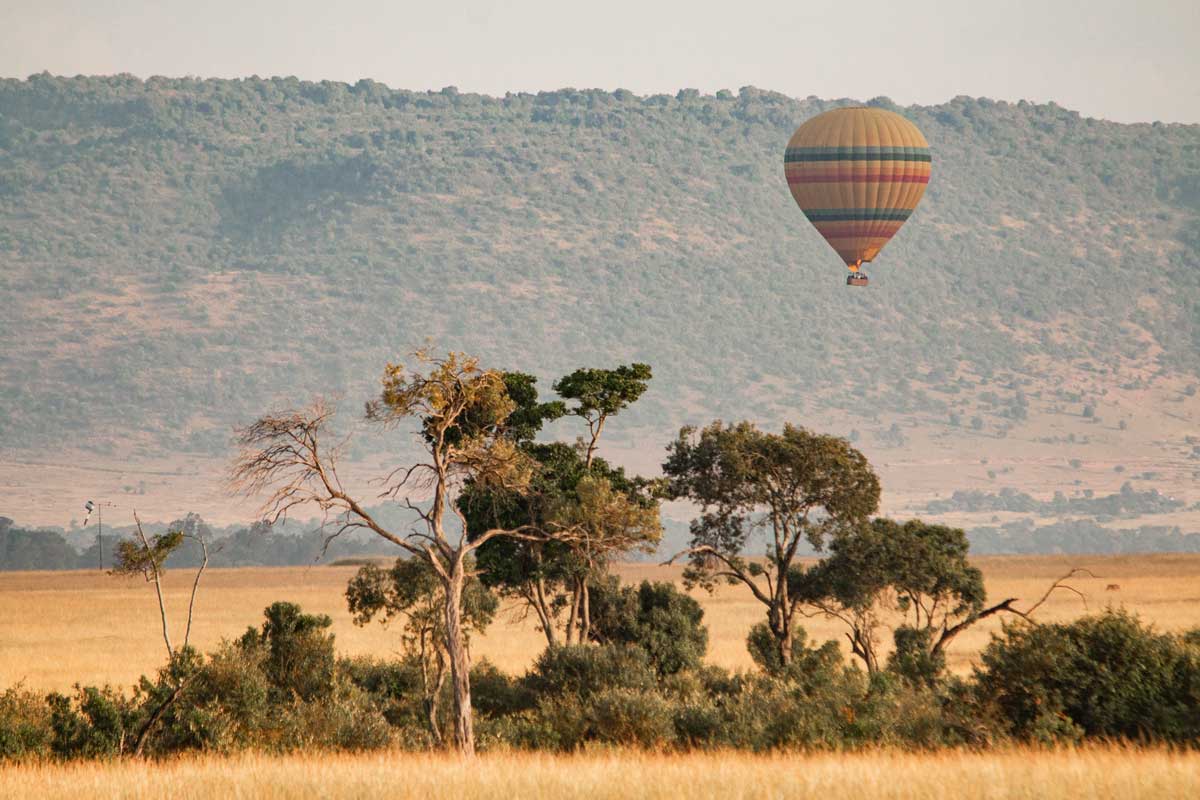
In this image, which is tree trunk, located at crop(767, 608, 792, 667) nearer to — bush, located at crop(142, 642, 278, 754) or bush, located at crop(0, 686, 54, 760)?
bush, located at crop(142, 642, 278, 754)

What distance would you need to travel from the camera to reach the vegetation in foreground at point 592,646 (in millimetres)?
25016

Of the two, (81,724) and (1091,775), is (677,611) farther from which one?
(1091,775)

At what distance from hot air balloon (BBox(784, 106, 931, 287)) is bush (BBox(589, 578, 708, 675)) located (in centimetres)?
5621

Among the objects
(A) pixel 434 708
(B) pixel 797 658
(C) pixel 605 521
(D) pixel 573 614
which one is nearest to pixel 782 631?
(B) pixel 797 658

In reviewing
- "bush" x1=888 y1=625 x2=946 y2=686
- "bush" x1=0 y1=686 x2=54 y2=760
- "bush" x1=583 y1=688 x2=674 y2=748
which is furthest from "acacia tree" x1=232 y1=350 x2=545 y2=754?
"bush" x1=888 y1=625 x2=946 y2=686

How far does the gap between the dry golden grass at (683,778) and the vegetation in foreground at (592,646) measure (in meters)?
2.63

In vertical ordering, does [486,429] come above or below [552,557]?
above

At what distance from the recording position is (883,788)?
18000mm

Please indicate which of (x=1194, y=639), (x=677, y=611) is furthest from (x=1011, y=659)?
(x=677, y=611)

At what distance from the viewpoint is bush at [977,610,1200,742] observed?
77.9 feet

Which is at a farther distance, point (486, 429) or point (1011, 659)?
point (486, 429)

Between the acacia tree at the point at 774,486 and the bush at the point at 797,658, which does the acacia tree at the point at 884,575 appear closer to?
the acacia tree at the point at 774,486

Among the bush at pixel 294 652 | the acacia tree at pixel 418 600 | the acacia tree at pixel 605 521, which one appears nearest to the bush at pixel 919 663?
the acacia tree at pixel 605 521

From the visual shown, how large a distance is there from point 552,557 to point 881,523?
11.3 m
